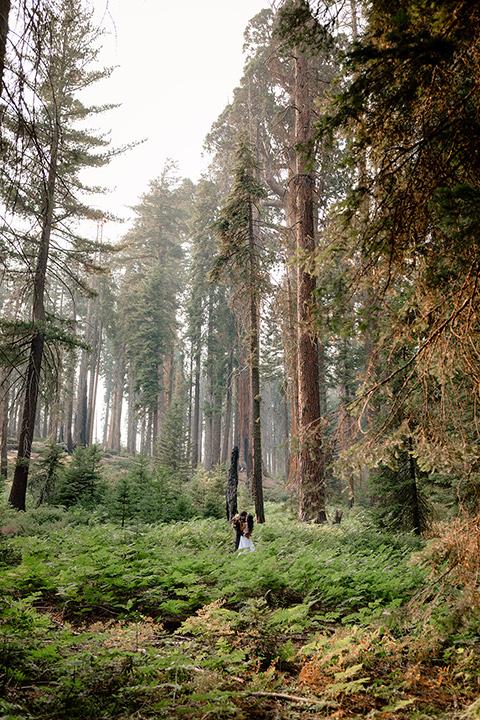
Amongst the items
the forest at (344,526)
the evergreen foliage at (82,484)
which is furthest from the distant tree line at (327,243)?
the evergreen foliage at (82,484)

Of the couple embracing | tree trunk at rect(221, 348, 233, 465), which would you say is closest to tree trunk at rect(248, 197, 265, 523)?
the couple embracing

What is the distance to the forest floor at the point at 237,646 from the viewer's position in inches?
105

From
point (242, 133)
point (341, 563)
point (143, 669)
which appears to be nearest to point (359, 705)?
point (143, 669)

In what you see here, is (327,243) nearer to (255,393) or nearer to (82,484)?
(255,393)

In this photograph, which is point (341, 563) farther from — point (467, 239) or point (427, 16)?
point (427, 16)

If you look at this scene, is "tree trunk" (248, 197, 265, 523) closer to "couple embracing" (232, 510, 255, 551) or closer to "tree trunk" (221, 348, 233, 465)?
"couple embracing" (232, 510, 255, 551)

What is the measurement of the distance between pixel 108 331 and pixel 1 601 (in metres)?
33.7

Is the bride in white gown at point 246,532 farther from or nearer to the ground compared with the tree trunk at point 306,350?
nearer to the ground

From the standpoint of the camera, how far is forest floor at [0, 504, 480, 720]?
2.68 metres

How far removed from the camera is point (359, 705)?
2793 millimetres

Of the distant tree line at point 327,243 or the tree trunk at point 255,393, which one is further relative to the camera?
the tree trunk at point 255,393

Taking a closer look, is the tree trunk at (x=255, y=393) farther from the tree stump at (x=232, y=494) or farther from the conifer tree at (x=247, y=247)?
the tree stump at (x=232, y=494)

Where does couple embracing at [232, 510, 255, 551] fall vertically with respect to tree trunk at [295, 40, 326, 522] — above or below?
below

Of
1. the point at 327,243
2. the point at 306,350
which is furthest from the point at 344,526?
the point at 327,243
